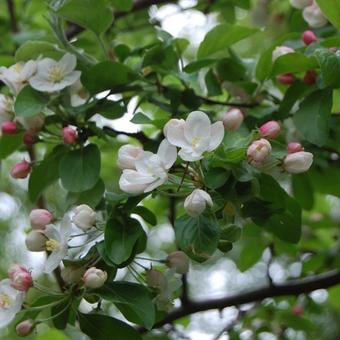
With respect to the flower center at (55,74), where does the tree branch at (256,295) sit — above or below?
below

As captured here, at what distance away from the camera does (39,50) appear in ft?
4.77

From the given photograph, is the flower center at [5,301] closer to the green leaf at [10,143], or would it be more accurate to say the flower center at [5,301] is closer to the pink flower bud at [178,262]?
the pink flower bud at [178,262]

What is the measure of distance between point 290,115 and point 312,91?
0.34 feet

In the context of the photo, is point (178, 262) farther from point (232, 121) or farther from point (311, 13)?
point (311, 13)

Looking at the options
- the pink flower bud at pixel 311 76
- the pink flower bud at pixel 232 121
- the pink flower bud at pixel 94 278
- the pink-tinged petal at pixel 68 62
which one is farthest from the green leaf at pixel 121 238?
the pink flower bud at pixel 311 76

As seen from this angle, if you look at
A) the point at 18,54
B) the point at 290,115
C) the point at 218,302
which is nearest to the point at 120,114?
the point at 18,54

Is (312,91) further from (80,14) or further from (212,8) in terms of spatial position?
(212,8)

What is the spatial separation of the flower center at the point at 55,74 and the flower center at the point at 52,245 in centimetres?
32

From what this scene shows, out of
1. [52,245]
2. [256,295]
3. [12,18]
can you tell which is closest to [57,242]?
[52,245]

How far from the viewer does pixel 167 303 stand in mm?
1296

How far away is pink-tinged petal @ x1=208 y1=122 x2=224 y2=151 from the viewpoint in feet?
3.62

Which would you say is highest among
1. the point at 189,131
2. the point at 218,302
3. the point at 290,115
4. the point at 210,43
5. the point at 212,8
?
the point at 189,131

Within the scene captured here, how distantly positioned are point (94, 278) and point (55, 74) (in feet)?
1.42

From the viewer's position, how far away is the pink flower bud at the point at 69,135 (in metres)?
1.38
